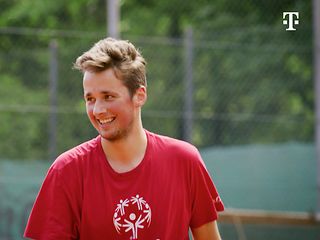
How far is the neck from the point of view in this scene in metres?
→ 4.62

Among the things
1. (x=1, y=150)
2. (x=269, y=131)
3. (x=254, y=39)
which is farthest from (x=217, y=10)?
(x=1, y=150)

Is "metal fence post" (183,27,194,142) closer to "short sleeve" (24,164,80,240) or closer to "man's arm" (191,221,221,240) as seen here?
"man's arm" (191,221,221,240)

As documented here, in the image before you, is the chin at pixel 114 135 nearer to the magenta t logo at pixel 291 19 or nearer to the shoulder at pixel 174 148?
the shoulder at pixel 174 148

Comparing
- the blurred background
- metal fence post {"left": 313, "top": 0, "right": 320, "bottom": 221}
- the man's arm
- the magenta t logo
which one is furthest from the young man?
the magenta t logo

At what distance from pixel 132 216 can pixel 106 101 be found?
535 millimetres

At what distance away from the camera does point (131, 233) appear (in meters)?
4.50

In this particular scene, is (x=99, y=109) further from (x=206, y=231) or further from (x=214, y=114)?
(x=214, y=114)

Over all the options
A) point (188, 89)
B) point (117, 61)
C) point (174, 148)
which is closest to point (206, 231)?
point (174, 148)

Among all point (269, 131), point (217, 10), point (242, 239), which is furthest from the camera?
point (217, 10)

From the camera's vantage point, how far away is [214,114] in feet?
33.7

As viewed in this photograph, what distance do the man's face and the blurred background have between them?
5061 millimetres

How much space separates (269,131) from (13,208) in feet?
9.24

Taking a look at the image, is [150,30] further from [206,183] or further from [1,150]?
[206,183]

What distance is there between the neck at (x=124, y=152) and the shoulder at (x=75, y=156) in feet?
0.19
